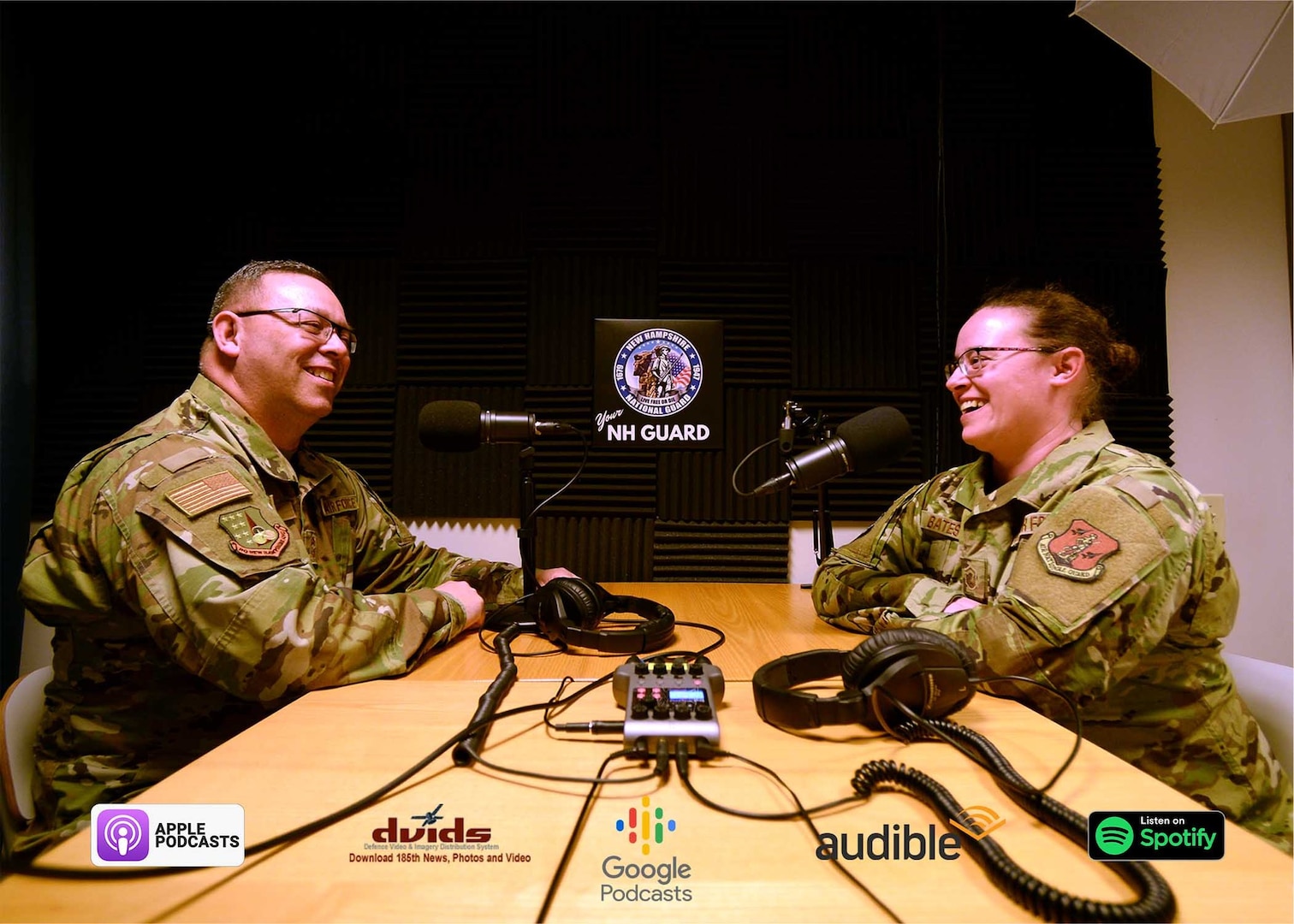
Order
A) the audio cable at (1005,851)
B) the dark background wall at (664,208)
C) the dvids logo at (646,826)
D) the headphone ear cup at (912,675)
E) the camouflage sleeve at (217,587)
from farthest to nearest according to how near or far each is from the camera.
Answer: the dark background wall at (664,208) → the camouflage sleeve at (217,587) → the headphone ear cup at (912,675) → the dvids logo at (646,826) → the audio cable at (1005,851)

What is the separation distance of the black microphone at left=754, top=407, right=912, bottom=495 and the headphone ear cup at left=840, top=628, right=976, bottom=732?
2.16 ft

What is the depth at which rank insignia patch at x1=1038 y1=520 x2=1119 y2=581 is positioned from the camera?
1008mm

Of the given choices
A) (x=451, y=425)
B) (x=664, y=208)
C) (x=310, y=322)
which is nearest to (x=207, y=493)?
(x=451, y=425)

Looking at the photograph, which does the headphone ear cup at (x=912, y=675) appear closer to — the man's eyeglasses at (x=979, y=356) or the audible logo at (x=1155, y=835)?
the audible logo at (x=1155, y=835)

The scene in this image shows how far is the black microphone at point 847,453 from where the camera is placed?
1.42m

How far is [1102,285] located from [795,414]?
154 cm

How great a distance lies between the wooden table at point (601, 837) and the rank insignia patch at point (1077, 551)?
33 cm

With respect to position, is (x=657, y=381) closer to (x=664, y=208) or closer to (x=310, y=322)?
(x=664, y=208)

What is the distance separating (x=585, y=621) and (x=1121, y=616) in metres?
1.03

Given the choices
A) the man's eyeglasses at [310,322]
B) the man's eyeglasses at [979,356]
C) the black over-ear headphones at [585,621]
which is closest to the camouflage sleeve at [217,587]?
the black over-ear headphones at [585,621]

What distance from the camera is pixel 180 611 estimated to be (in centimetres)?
99

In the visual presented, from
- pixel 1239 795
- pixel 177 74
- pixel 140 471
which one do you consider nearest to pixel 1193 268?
pixel 1239 795

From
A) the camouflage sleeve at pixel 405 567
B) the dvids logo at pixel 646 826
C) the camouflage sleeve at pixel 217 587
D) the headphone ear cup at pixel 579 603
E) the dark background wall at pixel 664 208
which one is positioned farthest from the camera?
the dark background wall at pixel 664 208

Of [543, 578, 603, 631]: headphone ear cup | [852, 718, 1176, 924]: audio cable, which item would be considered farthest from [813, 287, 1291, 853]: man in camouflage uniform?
[543, 578, 603, 631]: headphone ear cup
